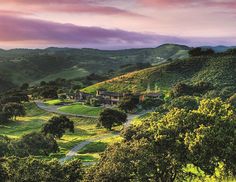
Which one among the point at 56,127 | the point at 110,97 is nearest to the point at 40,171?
the point at 56,127

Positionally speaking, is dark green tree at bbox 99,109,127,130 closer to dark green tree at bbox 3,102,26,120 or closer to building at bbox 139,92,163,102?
building at bbox 139,92,163,102

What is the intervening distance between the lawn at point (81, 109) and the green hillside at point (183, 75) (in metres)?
27.2

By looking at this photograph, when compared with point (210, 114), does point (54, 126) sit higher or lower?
lower

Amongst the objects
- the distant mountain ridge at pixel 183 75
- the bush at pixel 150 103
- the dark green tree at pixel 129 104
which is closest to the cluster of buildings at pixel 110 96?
the bush at pixel 150 103

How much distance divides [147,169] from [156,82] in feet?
424

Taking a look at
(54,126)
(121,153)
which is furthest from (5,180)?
(54,126)

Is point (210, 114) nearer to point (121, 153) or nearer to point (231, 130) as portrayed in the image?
point (231, 130)

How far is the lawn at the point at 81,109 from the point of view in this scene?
126694 mm

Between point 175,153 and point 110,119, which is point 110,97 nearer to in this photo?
point 110,119

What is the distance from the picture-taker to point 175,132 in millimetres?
35250

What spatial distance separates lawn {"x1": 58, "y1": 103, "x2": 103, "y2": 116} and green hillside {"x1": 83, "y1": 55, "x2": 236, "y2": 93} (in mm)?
27171

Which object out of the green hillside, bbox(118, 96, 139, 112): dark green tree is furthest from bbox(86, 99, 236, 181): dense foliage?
the green hillside

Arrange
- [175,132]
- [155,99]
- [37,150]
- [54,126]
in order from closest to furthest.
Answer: [175,132]
[37,150]
[54,126]
[155,99]

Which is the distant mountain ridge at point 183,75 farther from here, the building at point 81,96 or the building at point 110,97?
the building at point 110,97
